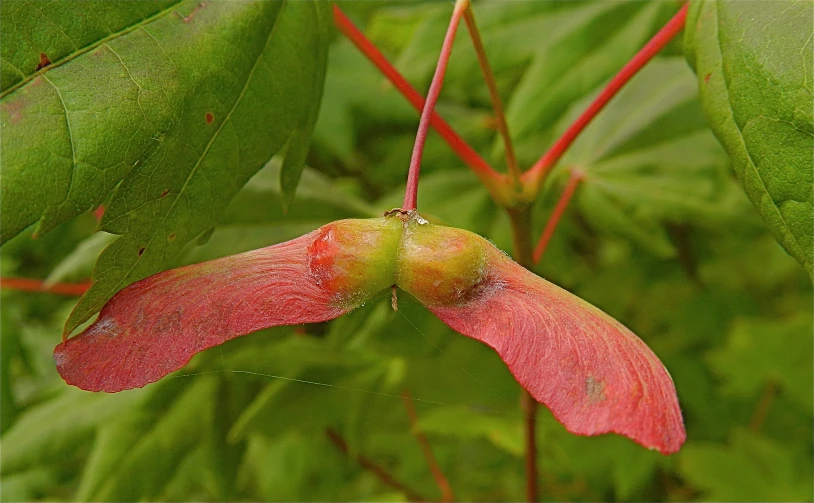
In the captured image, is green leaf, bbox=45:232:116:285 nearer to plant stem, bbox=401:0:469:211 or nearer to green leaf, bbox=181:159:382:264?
green leaf, bbox=181:159:382:264

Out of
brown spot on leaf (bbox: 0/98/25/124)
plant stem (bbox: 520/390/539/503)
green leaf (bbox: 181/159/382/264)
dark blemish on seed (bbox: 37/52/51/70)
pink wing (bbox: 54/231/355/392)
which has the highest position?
dark blemish on seed (bbox: 37/52/51/70)

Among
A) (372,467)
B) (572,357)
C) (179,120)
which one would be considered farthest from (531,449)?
(179,120)

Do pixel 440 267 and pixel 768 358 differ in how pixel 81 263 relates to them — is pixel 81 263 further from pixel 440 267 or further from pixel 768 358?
pixel 768 358

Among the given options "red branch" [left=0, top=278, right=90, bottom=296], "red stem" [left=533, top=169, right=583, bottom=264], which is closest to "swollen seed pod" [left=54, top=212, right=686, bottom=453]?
"red stem" [left=533, top=169, right=583, bottom=264]

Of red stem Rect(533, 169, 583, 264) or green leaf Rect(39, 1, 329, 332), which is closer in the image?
green leaf Rect(39, 1, 329, 332)

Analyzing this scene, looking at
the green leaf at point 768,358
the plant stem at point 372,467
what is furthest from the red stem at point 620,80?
the green leaf at point 768,358

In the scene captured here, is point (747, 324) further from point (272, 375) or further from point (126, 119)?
point (126, 119)

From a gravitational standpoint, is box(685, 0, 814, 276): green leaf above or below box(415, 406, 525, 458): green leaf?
above
